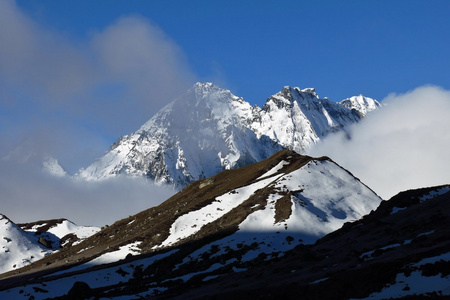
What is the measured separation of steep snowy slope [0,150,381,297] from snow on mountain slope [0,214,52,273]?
153 ft

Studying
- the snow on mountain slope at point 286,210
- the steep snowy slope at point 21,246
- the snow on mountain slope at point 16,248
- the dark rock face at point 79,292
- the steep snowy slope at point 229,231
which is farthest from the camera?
the steep snowy slope at point 21,246

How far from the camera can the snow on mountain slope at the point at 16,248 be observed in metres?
163

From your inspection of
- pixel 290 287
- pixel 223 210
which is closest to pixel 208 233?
pixel 223 210

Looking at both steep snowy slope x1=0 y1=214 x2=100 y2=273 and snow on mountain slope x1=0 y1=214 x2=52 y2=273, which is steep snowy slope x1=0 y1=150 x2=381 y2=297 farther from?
steep snowy slope x1=0 y1=214 x2=100 y2=273

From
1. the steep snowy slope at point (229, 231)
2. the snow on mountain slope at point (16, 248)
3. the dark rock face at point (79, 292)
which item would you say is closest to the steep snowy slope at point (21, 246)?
the snow on mountain slope at point (16, 248)

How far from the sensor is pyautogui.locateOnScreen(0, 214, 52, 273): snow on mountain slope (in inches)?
6414

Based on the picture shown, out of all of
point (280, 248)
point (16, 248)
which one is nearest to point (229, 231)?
point (280, 248)

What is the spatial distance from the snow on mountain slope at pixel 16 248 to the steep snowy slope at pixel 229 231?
46759 mm

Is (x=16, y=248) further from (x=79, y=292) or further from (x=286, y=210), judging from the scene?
(x=79, y=292)

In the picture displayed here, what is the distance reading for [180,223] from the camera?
335ft

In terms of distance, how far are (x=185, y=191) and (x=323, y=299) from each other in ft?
360

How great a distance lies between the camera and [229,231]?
275ft

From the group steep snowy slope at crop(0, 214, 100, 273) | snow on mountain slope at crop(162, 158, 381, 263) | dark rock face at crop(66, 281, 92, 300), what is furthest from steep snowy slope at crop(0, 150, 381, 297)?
steep snowy slope at crop(0, 214, 100, 273)

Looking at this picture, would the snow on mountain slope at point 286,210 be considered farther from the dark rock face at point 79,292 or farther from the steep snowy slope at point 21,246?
the steep snowy slope at point 21,246
